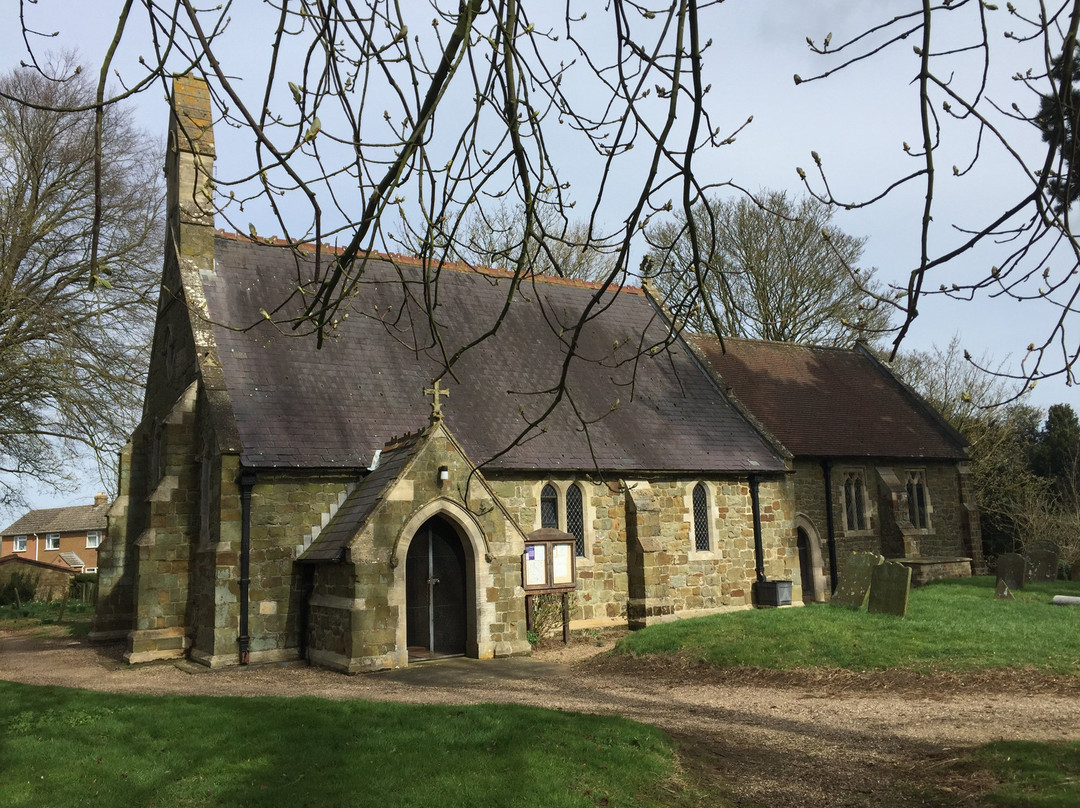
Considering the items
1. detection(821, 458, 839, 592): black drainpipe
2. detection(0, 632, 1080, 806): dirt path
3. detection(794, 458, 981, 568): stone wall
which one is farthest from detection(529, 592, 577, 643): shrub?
detection(821, 458, 839, 592): black drainpipe

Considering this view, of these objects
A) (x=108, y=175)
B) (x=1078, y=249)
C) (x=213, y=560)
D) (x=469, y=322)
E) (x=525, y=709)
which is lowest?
(x=525, y=709)

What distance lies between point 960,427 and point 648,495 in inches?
795

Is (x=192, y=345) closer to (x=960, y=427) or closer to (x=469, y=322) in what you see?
(x=469, y=322)

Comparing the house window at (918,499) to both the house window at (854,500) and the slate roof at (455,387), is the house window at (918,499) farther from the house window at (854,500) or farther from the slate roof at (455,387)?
the slate roof at (455,387)

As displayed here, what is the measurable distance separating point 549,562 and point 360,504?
3.64m

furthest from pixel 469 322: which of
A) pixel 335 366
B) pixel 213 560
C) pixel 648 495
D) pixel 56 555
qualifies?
pixel 56 555

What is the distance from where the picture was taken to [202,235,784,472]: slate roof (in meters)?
15.7

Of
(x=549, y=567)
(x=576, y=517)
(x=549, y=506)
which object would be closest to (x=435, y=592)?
(x=549, y=567)

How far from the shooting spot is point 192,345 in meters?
16.7

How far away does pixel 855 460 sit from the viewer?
23.6 m

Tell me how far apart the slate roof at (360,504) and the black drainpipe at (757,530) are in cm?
872

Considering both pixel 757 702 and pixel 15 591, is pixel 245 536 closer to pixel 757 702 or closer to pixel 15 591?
pixel 757 702

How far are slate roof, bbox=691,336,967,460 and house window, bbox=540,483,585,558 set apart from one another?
7432 millimetres

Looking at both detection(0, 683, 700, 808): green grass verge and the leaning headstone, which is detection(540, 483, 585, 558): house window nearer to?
detection(0, 683, 700, 808): green grass verge
